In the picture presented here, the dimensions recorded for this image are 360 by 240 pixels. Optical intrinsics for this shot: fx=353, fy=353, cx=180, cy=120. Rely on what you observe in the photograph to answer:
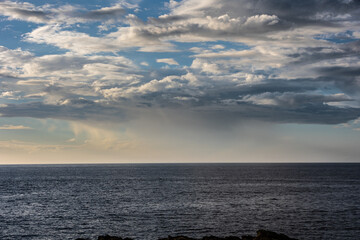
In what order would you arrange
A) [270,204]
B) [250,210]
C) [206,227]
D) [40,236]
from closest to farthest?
[40,236] < [206,227] < [250,210] < [270,204]

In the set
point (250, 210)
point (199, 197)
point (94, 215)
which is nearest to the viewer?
point (94, 215)

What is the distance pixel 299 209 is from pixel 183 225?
26667mm

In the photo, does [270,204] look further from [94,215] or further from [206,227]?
[94,215]

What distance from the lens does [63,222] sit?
5666 centimetres

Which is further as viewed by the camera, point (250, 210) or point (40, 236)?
point (250, 210)

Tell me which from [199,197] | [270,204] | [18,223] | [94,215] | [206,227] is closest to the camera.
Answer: [206,227]

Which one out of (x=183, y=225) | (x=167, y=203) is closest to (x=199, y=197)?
(x=167, y=203)

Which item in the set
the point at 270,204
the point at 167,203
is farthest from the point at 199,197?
the point at 270,204

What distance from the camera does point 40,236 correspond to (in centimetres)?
4816

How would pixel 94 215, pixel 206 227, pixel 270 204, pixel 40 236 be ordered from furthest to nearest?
pixel 270 204 < pixel 94 215 < pixel 206 227 < pixel 40 236

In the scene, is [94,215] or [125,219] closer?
[125,219]

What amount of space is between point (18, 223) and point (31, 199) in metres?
32.1

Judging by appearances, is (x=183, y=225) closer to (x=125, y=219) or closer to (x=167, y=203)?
(x=125, y=219)

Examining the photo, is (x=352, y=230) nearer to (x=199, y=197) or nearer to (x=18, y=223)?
(x=199, y=197)
